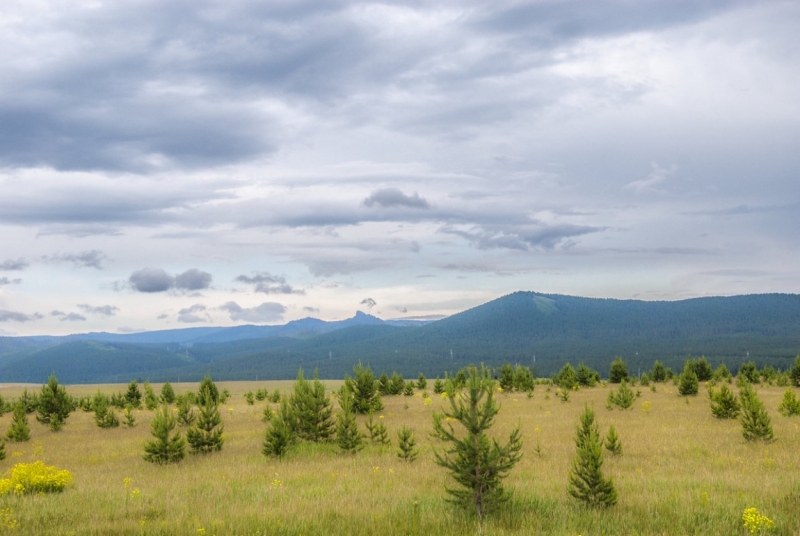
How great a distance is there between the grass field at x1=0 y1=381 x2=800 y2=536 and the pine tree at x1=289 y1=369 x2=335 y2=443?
1.50 metres

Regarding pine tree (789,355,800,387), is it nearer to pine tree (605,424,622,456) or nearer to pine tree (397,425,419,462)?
pine tree (605,424,622,456)

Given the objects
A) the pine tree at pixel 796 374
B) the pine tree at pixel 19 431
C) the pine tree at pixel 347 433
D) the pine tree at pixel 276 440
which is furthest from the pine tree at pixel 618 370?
the pine tree at pixel 19 431

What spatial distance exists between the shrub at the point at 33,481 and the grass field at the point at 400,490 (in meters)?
0.44

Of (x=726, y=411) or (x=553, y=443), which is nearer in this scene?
(x=553, y=443)

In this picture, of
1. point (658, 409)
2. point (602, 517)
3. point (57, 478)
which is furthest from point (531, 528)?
point (658, 409)

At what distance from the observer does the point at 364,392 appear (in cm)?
3412

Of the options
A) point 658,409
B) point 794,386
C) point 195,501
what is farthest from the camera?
point 794,386

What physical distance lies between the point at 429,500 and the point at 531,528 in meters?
3.52

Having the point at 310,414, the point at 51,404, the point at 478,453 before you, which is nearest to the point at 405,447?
the point at 310,414

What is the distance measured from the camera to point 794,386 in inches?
1927

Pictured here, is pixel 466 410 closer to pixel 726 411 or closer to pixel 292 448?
pixel 292 448

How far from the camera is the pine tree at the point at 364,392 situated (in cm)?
3378

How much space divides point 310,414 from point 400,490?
11140 mm

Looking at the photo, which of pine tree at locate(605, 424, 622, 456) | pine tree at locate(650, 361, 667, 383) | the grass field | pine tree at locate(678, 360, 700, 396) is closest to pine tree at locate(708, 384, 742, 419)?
the grass field
